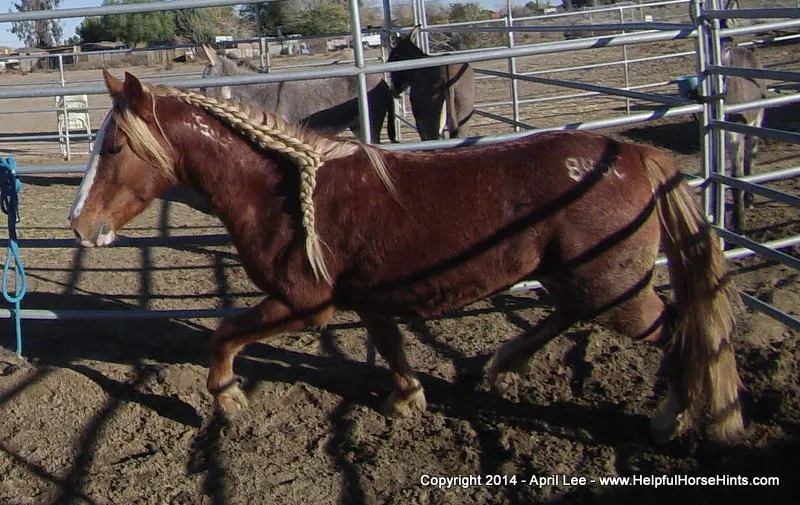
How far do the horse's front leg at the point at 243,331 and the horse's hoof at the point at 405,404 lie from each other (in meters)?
0.49

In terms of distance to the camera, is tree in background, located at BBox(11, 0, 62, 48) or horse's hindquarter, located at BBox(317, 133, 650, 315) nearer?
horse's hindquarter, located at BBox(317, 133, 650, 315)

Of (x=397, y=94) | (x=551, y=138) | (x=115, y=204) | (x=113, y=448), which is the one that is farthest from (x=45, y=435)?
(x=397, y=94)

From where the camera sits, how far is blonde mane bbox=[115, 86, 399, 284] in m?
3.01

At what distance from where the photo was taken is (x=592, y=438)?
123 inches

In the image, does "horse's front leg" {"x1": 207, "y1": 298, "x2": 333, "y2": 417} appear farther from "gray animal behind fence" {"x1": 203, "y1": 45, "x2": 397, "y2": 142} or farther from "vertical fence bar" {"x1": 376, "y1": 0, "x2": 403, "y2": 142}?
"gray animal behind fence" {"x1": 203, "y1": 45, "x2": 397, "y2": 142}

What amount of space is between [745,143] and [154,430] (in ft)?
18.7

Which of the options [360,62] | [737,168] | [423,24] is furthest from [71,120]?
[360,62]

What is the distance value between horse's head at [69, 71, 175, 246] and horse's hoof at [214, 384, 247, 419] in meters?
0.78

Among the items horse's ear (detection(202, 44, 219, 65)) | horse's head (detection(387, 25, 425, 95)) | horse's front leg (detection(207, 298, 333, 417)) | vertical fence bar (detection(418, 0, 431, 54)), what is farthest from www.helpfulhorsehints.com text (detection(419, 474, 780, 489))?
horse's ear (detection(202, 44, 219, 65))

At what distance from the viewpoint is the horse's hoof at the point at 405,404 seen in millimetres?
3383

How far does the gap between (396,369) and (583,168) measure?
45.0 inches

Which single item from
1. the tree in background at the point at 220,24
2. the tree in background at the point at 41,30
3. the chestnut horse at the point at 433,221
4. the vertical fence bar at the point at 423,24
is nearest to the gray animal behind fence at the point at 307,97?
the vertical fence bar at the point at 423,24

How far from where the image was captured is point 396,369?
11.1 feet

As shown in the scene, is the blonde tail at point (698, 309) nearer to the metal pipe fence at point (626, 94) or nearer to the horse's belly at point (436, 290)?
the horse's belly at point (436, 290)
